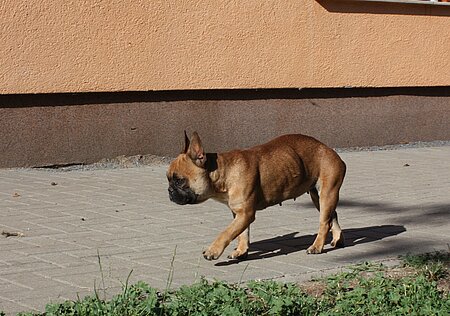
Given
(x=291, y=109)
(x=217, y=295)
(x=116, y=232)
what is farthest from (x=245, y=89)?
(x=217, y=295)

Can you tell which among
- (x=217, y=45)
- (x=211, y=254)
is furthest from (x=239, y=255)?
(x=217, y=45)

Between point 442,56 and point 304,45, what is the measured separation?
2.41 m

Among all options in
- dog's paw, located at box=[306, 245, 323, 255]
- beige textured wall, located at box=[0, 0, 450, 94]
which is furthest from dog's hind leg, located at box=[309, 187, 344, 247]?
beige textured wall, located at box=[0, 0, 450, 94]

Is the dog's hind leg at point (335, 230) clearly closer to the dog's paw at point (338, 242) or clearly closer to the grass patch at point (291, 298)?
the dog's paw at point (338, 242)

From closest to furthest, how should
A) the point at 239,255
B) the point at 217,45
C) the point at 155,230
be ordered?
the point at 239,255 → the point at 155,230 → the point at 217,45

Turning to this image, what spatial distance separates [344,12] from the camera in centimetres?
1240

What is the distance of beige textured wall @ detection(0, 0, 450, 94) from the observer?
10188 mm

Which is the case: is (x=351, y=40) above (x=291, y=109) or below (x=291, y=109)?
above

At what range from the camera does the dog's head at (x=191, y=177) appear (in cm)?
629

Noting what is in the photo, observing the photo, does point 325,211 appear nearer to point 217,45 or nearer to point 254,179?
point 254,179

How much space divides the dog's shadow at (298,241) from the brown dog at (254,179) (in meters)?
0.18

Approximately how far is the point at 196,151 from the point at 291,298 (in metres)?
1.40

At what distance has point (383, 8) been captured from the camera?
502 inches

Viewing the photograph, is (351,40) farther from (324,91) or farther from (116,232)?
(116,232)
